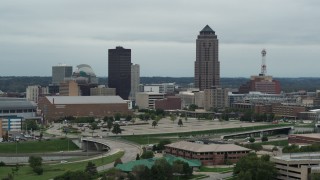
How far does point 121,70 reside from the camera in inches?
7343

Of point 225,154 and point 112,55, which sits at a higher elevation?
point 112,55

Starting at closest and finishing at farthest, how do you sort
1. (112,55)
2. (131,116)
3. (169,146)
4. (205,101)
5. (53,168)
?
(53,168) → (169,146) → (131,116) → (205,101) → (112,55)

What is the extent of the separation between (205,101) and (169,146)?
8852cm

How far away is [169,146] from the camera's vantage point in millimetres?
78062

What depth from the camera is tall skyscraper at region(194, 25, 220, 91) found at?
195 meters

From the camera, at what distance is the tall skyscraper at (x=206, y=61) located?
640ft

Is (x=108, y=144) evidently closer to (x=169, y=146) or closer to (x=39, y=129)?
(x=169, y=146)

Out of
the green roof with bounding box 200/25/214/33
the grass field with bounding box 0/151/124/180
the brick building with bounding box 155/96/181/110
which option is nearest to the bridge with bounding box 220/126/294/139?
the grass field with bounding box 0/151/124/180

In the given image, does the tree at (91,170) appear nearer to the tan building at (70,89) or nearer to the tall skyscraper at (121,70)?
the tan building at (70,89)

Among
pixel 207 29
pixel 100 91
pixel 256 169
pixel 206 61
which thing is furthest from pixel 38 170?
pixel 207 29

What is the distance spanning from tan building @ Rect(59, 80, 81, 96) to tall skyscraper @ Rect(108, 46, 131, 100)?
84.5 feet

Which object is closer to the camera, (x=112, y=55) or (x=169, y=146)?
(x=169, y=146)

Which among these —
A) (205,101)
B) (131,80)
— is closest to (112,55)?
(131,80)

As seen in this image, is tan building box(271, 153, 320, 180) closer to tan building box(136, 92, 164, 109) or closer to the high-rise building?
tan building box(136, 92, 164, 109)
